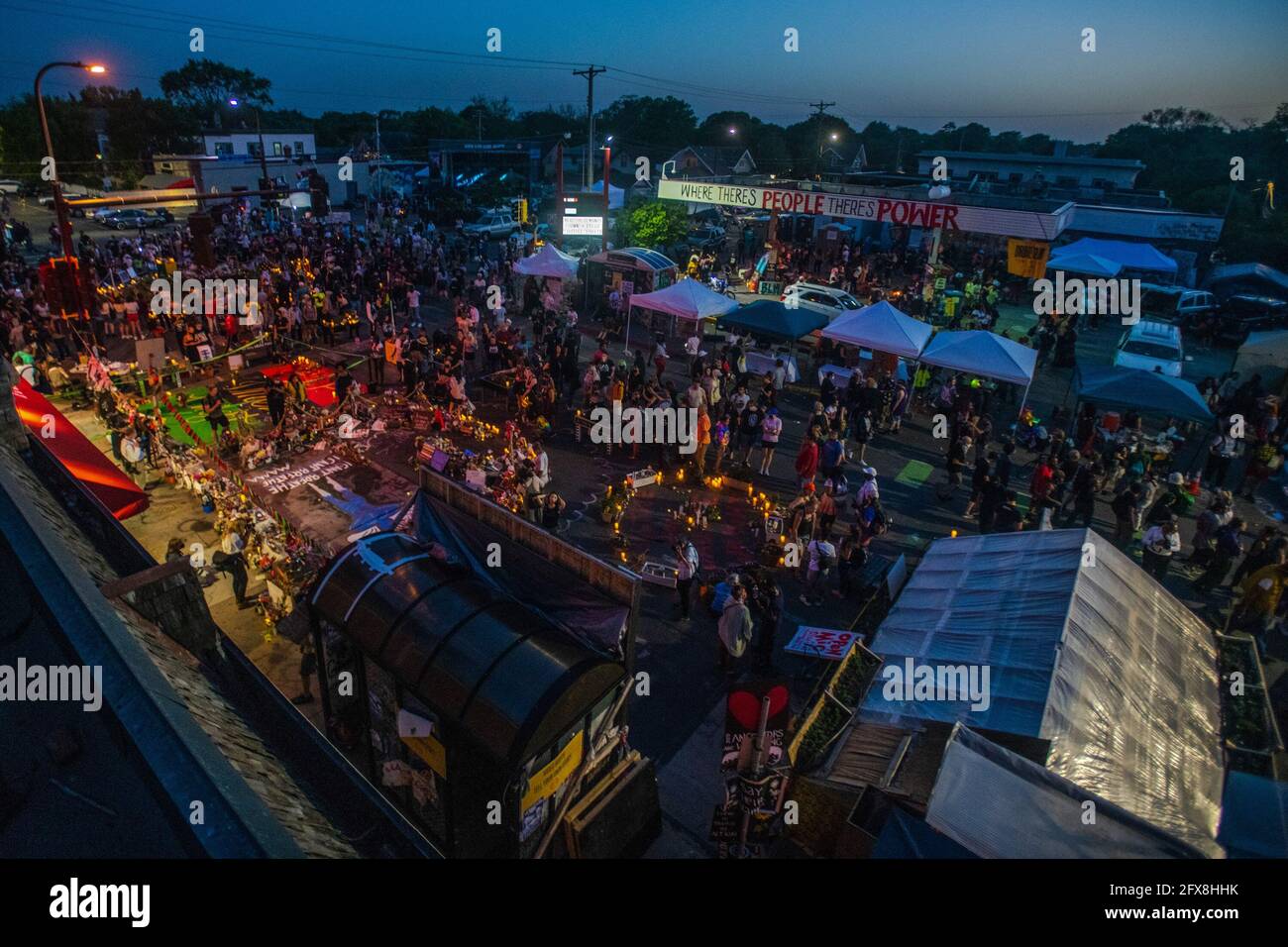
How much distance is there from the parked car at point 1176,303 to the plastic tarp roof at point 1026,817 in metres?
30.6

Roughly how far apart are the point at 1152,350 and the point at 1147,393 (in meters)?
9.36

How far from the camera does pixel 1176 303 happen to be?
30.9 metres

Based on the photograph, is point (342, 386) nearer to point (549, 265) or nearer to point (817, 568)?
point (549, 265)

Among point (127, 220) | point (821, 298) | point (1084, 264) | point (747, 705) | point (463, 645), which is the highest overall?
point (127, 220)

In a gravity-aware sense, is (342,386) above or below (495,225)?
below

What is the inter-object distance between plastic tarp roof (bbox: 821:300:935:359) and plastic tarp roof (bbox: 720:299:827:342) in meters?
0.83

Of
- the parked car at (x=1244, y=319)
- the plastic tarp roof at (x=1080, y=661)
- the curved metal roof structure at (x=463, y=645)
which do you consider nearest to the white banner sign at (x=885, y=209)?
the parked car at (x=1244, y=319)

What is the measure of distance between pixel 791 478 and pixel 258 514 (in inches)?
416

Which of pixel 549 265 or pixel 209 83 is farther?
pixel 209 83

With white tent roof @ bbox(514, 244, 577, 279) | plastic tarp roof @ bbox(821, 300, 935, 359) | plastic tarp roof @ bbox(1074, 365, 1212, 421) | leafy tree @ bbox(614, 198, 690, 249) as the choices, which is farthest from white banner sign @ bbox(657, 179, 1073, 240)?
plastic tarp roof @ bbox(1074, 365, 1212, 421)

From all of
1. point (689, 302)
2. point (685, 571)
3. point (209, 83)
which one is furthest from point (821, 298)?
point (209, 83)

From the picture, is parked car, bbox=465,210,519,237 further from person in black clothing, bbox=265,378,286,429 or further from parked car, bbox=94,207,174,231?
person in black clothing, bbox=265,378,286,429
